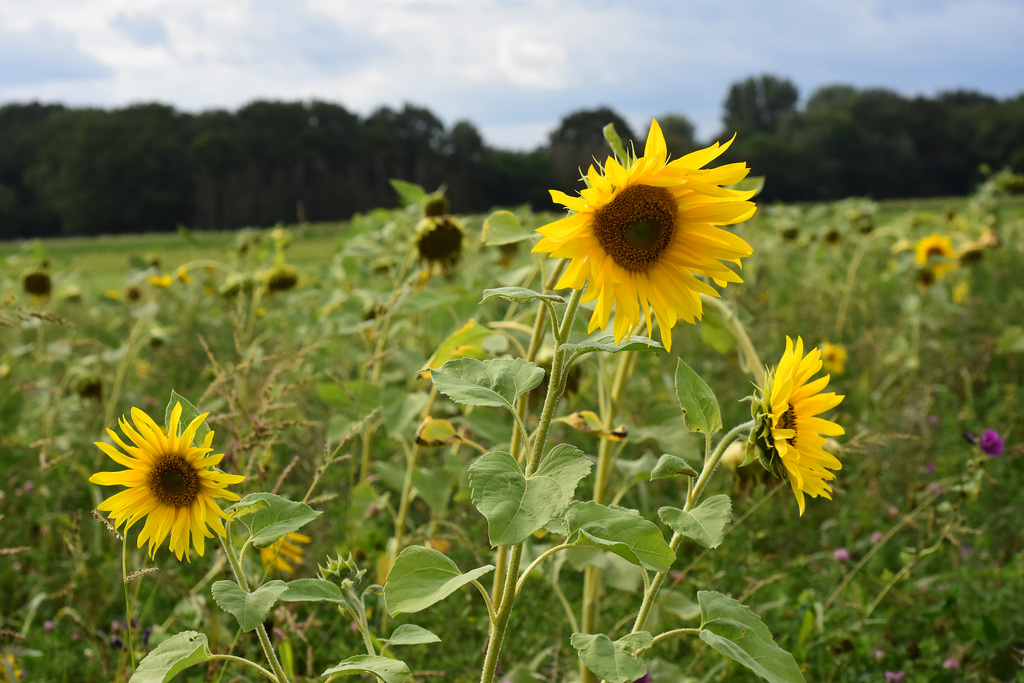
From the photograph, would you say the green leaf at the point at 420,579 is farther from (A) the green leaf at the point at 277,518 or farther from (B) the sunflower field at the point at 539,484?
(A) the green leaf at the point at 277,518

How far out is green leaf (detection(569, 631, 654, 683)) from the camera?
743 millimetres

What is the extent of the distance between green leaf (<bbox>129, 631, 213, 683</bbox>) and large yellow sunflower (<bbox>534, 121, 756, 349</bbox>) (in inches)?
22.7

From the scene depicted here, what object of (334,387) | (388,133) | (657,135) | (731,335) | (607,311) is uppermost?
(388,133)

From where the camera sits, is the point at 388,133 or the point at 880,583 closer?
the point at 880,583

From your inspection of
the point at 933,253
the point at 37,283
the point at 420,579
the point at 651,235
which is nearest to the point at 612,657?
the point at 420,579

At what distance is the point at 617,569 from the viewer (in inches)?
54.2

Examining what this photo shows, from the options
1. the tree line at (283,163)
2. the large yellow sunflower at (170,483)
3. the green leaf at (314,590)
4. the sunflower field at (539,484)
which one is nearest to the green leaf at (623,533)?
the sunflower field at (539,484)

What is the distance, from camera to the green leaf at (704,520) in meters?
0.79

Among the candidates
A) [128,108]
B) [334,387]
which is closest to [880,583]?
[334,387]

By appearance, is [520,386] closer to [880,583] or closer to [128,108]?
[880,583]

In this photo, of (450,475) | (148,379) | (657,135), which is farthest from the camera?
(148,379)

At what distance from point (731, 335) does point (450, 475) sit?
2.30ft

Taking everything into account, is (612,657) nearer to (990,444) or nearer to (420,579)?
(420,579)

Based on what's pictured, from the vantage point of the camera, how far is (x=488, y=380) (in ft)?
2.80
